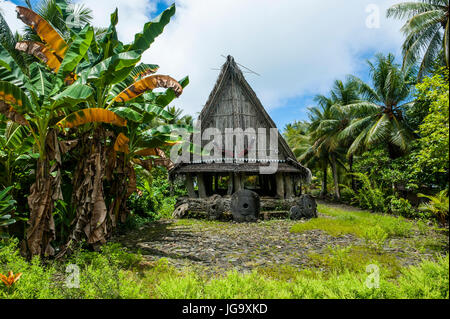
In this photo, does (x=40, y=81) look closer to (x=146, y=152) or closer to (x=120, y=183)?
(x=146, y=152)

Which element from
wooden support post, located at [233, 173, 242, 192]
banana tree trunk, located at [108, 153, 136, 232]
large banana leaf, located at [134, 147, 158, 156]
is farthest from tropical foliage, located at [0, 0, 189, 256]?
wooden support post, located at [233, 173, 242, 192]

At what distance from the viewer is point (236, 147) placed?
32.5 ft

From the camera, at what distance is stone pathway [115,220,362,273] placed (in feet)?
13.8

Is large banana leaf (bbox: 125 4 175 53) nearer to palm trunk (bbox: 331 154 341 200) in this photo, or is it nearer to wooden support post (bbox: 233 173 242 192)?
wooden support post (bbox: 233 173 242 192)

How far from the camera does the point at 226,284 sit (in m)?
2.55

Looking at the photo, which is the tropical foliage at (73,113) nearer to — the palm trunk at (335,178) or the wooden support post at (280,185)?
the wooden support post at (280,185)

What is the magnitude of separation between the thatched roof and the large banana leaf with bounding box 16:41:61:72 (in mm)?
5611

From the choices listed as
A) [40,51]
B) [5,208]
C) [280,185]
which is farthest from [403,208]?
[280,185]

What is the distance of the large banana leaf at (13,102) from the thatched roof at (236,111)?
6.16 metres

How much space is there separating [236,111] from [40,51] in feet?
22.6

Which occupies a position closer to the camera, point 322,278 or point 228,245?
point 322,278

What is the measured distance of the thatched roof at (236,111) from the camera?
10.4 m
